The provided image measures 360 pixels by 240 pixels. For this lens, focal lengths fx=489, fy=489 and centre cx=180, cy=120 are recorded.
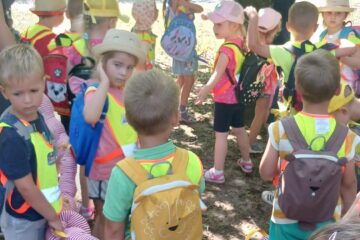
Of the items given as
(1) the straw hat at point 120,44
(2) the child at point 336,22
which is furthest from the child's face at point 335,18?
(1) the straw hat at point 120,44

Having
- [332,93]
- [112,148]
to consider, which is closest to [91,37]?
[112,148]

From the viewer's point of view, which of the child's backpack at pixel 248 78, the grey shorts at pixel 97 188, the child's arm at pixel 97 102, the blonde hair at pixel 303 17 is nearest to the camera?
the child's arm at pixel 97 102

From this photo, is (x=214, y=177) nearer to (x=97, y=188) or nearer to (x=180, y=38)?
(x=97, y=188)

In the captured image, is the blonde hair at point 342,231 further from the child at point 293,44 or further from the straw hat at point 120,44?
the child at point 293,44

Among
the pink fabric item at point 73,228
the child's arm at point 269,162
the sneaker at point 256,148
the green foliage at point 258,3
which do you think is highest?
the green foliage at point 258,3

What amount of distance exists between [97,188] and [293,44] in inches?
74.8

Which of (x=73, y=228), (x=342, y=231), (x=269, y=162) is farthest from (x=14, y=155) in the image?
(x=342, y=231)

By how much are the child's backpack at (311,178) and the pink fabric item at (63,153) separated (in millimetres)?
1297

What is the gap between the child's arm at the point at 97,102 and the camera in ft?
9.82

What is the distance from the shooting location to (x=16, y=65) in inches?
99.5

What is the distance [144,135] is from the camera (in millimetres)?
2381

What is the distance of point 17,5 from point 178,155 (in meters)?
13.9

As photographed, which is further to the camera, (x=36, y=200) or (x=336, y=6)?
(x=336, y=6)

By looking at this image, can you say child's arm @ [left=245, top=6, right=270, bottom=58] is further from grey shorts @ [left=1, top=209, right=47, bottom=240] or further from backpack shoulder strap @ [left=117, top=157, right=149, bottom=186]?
grey shorts @ [left=1, top=209, right=47, bottom=240]
